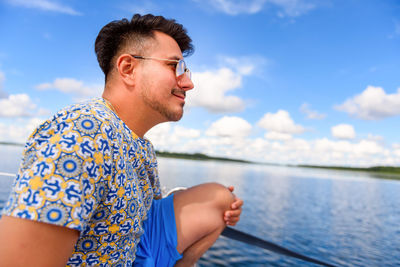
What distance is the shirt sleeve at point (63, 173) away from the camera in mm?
732

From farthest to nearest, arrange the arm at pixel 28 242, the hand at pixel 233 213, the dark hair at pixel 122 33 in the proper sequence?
the hand at pixel 233 213 < the dark hair at pixel 122 33 < the arm at pixel 28 242

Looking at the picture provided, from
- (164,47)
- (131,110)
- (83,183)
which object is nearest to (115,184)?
(83,183)

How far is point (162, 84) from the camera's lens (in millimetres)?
1539

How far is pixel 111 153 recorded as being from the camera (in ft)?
3.14

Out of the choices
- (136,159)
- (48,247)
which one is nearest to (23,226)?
(48,247)

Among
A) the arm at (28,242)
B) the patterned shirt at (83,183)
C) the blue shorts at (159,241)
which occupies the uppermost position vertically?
the patterned shirt at (83,183)

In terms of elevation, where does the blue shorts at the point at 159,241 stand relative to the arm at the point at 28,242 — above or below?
below

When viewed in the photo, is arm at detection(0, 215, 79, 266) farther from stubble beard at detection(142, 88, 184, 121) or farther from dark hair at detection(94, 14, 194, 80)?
dark hair at detection(94, 14, 194, 80)

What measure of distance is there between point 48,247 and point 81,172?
0.24m

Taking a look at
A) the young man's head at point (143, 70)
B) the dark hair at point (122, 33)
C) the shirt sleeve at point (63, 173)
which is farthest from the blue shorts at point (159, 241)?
the dark hair at point (122, 33)

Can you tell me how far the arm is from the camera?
706mm

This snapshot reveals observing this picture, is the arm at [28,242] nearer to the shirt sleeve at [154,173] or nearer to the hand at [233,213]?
the shirt sleeve at [154,173]

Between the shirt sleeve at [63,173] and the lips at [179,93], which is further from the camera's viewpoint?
the lips at [179,93]

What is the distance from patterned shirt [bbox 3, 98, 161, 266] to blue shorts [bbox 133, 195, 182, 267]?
1.21 ft
